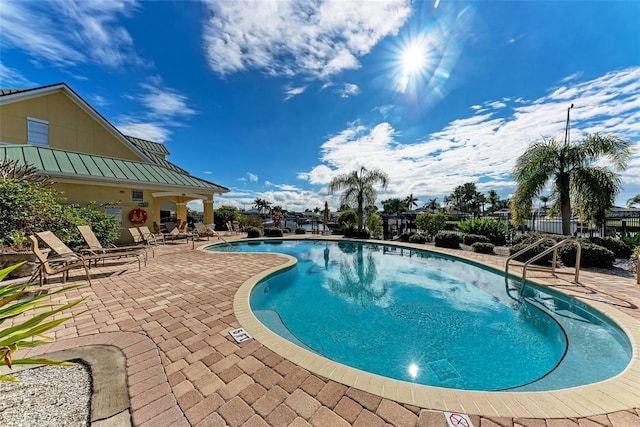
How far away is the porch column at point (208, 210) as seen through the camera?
16.2m

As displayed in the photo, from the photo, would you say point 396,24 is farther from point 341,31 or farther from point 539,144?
point 539,144

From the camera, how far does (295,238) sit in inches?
588

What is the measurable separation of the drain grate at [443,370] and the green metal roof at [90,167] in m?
13.6

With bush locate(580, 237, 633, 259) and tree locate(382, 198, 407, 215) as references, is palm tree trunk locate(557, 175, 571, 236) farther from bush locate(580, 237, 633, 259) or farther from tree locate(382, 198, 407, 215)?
tree locate(382, 198, 407, 215)

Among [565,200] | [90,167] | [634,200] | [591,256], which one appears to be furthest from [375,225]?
[634,200]

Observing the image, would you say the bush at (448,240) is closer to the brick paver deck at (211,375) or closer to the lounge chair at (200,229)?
the brick paver deck at (211,375)

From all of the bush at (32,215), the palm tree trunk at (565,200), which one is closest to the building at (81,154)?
the bush at (32,215)

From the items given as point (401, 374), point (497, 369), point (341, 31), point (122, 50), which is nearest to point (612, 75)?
point (341, 31)

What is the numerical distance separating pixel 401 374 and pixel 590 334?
3469 mm

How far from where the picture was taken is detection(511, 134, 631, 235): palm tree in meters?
9.15

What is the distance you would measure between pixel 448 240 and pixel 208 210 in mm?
15164

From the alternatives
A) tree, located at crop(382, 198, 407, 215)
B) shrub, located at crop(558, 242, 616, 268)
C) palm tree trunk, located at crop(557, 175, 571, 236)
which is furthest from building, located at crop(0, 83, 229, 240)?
tree, located at crop(382, 198, 407, 215)

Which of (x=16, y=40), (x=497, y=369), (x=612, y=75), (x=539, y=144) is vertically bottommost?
(x=497, y=369)

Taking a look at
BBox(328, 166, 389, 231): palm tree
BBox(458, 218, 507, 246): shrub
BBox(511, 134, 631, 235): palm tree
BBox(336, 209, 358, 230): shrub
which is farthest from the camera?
BBox(336, 209, 358, 230): shrub
